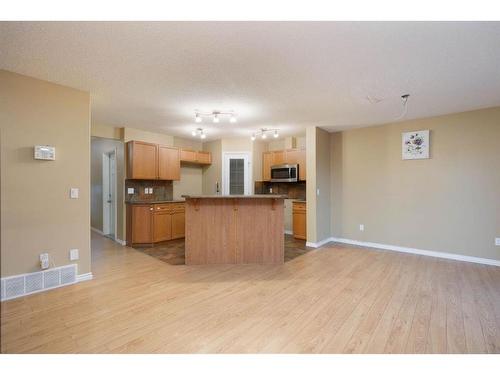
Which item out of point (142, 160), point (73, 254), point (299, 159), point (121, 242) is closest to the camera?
point (73, 254)

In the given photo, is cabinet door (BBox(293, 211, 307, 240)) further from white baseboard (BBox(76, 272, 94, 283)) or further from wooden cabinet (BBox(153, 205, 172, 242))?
white baseboard (BBox(76, 272, 94, 283))

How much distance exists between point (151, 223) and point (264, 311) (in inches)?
129

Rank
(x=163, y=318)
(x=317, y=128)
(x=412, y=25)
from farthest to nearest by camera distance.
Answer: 1. (x=317, y=128)
2. (x=163, y=318)
3. (x=412, y=25)

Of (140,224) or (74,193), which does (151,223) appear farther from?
(74,193)

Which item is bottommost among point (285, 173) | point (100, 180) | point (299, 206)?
point (299, 206)

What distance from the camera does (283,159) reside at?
18.9 feet

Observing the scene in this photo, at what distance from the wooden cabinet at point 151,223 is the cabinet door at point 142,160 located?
0.64 m

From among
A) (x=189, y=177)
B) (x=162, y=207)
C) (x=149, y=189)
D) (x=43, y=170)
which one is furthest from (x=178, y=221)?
(x=43, y=170)

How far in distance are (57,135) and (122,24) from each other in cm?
177

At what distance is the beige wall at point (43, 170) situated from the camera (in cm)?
245
